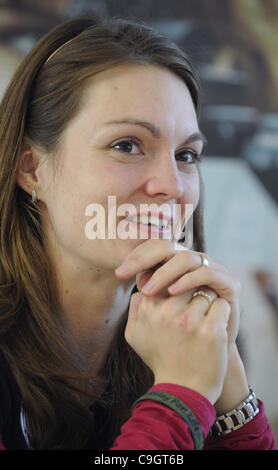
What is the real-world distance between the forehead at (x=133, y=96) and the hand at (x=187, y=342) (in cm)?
39

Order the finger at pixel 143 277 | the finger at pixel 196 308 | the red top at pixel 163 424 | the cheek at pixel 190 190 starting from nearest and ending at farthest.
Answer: the red top at pixel 163 424, the finger at pixel 196 308, the finger at pixel 143 277, the cheek at pixel 190 190

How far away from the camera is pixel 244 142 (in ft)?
8.34

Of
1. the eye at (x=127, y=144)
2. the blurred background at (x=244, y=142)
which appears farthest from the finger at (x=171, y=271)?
the blurred background at (x=244, y=142)

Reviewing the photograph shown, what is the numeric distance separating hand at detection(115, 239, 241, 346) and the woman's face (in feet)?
0.22

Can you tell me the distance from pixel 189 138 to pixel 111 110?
0.61ft

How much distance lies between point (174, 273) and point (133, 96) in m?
0.38

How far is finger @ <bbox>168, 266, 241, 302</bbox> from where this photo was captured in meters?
0.87

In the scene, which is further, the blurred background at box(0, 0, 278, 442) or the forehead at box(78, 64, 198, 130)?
the blurred background at box(0, 0, 278, 442)

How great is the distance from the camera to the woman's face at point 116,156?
976mm

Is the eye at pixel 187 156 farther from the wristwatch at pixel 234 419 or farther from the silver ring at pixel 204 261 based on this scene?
the wristwatch at pixel 234 419

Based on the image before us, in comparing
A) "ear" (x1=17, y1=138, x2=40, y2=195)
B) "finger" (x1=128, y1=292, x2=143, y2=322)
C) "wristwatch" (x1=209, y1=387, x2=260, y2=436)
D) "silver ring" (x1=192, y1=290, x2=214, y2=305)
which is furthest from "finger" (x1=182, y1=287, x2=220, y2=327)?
"ear" (x1=17, y1=138, x2=40, y2=195)

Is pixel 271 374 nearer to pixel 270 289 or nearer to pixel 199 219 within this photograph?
pixel 270 289

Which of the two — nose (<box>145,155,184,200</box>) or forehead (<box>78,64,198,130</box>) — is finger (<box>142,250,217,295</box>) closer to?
nose (<box>145,155,184,200</box>)

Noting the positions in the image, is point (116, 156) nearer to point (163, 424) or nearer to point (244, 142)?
point (163, 424)
